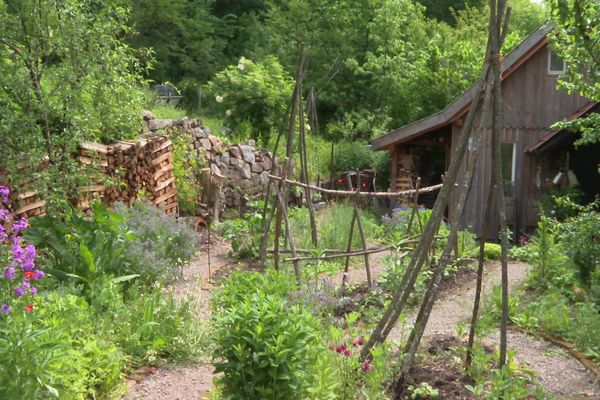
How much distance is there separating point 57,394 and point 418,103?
18399mm

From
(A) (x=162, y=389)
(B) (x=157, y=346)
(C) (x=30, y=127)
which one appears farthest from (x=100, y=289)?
(C) (x=30, y=127)

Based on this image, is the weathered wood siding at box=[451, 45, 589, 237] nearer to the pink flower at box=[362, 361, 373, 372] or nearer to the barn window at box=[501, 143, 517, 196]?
the barn window at box=[501, 143, 517, 196]

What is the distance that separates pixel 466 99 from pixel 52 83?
33.4 ft

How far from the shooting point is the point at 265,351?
14.6 feet

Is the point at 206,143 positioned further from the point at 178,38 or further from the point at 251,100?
the point at 178,38

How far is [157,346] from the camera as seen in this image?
6125 mm

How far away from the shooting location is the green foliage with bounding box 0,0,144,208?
773 centimetres

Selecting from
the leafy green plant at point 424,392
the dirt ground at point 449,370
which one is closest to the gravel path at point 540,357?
the dirt ground at point 449,370

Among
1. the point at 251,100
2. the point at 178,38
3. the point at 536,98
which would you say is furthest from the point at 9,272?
the point at 178,38

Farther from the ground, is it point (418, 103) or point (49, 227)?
point (418, 103)

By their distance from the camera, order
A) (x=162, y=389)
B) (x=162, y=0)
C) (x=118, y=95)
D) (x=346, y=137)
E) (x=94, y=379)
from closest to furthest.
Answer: (x=94, y=379), (x=162, y=389), (x=118, y=95), (x=346, y=137), (x=162, y=0)

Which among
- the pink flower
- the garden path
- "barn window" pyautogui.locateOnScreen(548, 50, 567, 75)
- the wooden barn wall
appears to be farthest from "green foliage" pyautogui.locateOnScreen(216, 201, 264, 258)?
"barn window" pyautogui.locateOnScreen(548, 50, 567, 75)

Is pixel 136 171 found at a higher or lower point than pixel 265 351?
higher

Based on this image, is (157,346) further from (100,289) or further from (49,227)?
(49,227)
